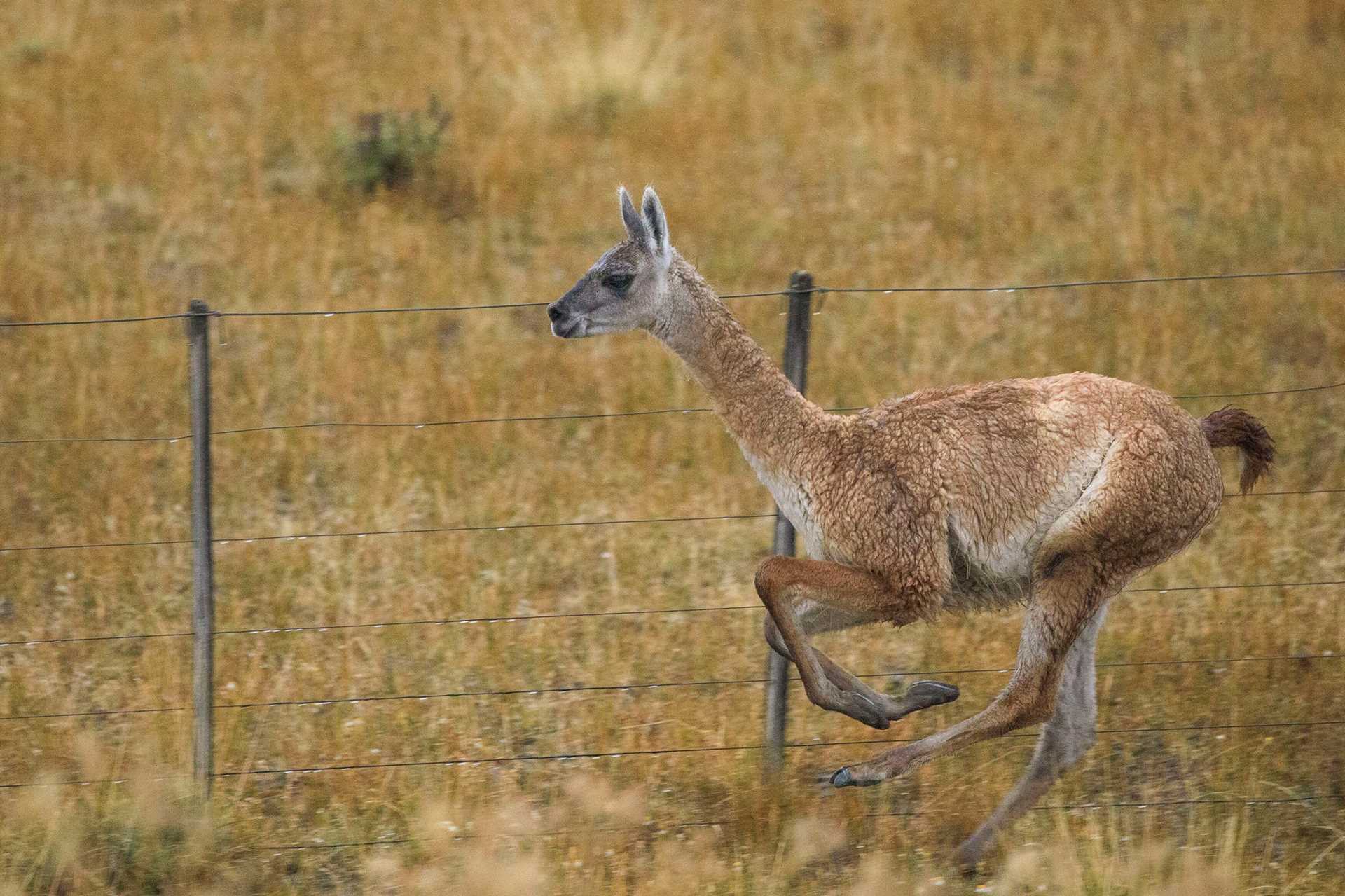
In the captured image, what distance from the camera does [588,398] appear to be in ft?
30.1

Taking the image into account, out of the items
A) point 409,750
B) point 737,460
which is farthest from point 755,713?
point 737,460

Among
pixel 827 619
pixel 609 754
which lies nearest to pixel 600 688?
pixel 609 754

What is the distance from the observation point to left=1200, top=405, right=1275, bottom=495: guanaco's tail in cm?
564

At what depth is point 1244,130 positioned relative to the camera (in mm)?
12234

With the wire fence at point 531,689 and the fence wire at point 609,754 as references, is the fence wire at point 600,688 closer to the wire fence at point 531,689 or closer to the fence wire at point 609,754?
the wire fence at point 531,689

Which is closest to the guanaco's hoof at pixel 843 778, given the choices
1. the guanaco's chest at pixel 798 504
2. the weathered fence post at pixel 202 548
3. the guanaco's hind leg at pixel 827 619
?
the guanaco's hind leg at pixel 827 619

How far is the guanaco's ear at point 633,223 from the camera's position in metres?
5.80

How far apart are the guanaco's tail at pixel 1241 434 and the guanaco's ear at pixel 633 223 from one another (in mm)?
2033

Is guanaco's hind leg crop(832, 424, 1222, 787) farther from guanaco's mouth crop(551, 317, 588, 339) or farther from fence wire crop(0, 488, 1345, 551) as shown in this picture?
guanaco's mouth crop(551, 317, 588, 339)

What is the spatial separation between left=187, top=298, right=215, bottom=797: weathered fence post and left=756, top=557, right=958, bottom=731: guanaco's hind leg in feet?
6.47

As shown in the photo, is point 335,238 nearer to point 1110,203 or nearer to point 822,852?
point 1110,203

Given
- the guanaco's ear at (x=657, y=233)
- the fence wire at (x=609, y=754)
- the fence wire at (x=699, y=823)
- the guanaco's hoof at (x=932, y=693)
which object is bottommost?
the fence wire at (x=699, y=823)

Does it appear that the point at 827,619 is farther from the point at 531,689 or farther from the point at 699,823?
the point at 531,689

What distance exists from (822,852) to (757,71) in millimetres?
8734
